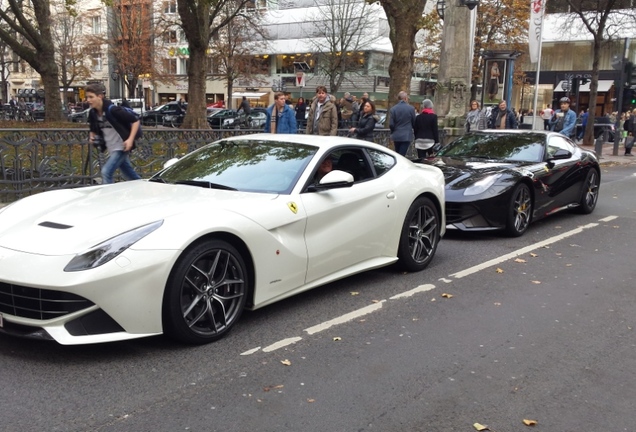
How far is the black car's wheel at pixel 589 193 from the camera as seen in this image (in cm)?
1005

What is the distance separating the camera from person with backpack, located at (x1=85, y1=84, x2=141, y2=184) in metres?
7.90

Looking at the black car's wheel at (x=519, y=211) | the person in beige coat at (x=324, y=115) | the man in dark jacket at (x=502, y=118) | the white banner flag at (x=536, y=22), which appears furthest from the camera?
the white banner flag at (x=536, y=22)

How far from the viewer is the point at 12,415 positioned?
3.29 m

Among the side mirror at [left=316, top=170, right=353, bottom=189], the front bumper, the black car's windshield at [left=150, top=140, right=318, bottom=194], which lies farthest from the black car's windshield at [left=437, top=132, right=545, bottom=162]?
the front bumper

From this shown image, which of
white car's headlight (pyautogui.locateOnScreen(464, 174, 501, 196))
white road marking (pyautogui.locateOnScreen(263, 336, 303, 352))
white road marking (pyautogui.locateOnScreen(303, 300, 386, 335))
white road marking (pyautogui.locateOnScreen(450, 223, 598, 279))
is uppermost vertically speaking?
white car's headlight (pyautogui.locateOnScreen(464, 174, 501, 196))

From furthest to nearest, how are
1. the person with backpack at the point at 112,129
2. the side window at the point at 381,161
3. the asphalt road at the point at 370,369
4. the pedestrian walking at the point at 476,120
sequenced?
the pedestrian walking at the point at 476,120 < the person with backpack at the point at 112,129 < the side window at the point at 381,161 < the asphalt road at the point at 370,369

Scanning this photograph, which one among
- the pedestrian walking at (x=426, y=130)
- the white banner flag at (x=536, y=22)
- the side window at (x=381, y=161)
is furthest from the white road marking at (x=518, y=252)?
the white banner flag at (x=536, y=22)

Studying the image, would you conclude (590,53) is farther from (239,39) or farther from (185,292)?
(185,292)

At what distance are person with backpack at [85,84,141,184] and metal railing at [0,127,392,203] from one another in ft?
7.92

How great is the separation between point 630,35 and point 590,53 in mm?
3677

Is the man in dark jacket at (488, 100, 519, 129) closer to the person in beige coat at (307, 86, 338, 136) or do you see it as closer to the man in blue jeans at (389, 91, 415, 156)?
the man in blue jeans at (389, 91, 415, 156)

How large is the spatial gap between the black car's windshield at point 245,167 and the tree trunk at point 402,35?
10985 millimetres

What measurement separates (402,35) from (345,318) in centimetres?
1236

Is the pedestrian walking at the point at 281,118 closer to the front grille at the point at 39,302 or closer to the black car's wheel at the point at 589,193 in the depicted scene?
the black car's wheel at the point at 589,193
